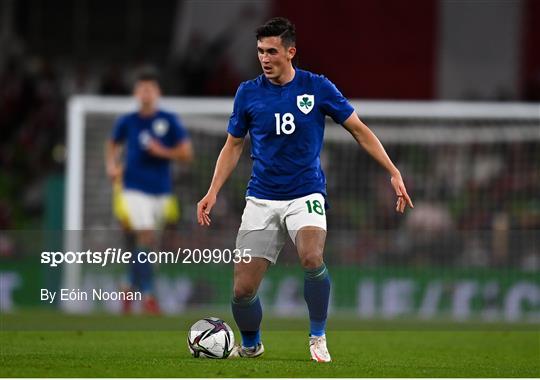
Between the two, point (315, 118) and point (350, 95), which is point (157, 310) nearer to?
point (315, 118)

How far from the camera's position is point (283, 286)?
14.1 m

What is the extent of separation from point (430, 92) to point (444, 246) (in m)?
6.71

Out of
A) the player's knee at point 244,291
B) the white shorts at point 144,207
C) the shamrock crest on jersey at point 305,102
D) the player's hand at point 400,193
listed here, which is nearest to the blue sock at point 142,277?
the white shorts at point 144,207

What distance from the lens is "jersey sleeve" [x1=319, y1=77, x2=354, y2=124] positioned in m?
7.62

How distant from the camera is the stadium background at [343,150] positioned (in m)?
14.0

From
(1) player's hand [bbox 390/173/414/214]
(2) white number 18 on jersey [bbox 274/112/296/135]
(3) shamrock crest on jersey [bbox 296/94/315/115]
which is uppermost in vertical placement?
(3) shamrock crest on jersey [bbox 296/94/315/115]

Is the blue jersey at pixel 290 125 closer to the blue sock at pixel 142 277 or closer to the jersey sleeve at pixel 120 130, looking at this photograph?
the blue sock at pixel 142 277

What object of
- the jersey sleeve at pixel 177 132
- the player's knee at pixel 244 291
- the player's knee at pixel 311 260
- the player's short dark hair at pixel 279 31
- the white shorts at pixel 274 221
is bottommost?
the player's knee at pixel 244 291

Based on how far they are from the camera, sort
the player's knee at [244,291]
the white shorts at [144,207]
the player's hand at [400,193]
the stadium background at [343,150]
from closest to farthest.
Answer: the player's hand at [400,193], the player's knee at [244,291], the white shorts at [144,207], the stadium background at [343,150]

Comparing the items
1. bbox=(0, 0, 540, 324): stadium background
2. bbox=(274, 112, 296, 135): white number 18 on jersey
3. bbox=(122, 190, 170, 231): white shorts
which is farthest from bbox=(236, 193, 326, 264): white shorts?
bbox=(0, 0, 540, 324): stadium background

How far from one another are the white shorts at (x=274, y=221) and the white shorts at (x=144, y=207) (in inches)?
191

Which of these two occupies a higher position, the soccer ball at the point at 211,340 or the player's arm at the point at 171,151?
the player's arm at the point at 171,151

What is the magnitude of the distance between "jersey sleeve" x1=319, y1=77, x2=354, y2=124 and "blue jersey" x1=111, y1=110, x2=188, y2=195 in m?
4.99

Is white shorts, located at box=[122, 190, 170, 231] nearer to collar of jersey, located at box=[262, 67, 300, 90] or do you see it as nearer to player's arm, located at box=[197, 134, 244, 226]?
player's arm, located at box=[197, 134, 244, 226]
